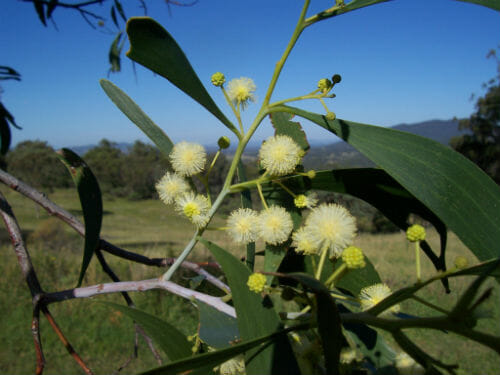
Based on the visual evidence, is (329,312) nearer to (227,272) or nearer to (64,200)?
(227,272)

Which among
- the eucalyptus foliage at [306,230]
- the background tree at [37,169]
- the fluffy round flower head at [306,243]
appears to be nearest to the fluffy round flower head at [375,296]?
the eucalyptus foliage at [306,230]

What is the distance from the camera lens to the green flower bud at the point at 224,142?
63 centimetres

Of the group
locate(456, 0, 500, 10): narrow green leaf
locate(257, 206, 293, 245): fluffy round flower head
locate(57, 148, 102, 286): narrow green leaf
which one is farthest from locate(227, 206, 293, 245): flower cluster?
locate(456, 0, 500, 10): narrow green leaf

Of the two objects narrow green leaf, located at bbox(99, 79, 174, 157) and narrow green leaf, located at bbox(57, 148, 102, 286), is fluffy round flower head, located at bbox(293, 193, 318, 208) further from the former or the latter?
narrow green leaf, located at bbox(57, 148, 102, 286)

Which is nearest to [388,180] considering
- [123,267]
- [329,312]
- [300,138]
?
[300,138]

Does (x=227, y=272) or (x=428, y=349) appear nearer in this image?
(x=227, y=272)

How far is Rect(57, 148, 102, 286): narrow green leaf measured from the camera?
641mm

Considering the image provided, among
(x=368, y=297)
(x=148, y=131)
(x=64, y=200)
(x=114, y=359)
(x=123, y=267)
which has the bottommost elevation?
(x=64, y=200)

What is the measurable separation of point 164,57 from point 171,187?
0.24m

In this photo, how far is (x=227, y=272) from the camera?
48 cm

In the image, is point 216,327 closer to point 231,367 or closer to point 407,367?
point 231,367

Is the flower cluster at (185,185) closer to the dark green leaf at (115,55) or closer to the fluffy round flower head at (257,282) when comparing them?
the fluffy round flower head at (257,282)

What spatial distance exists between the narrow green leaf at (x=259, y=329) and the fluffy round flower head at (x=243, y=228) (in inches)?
4.3

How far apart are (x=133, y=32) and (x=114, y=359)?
4162 millimetres
